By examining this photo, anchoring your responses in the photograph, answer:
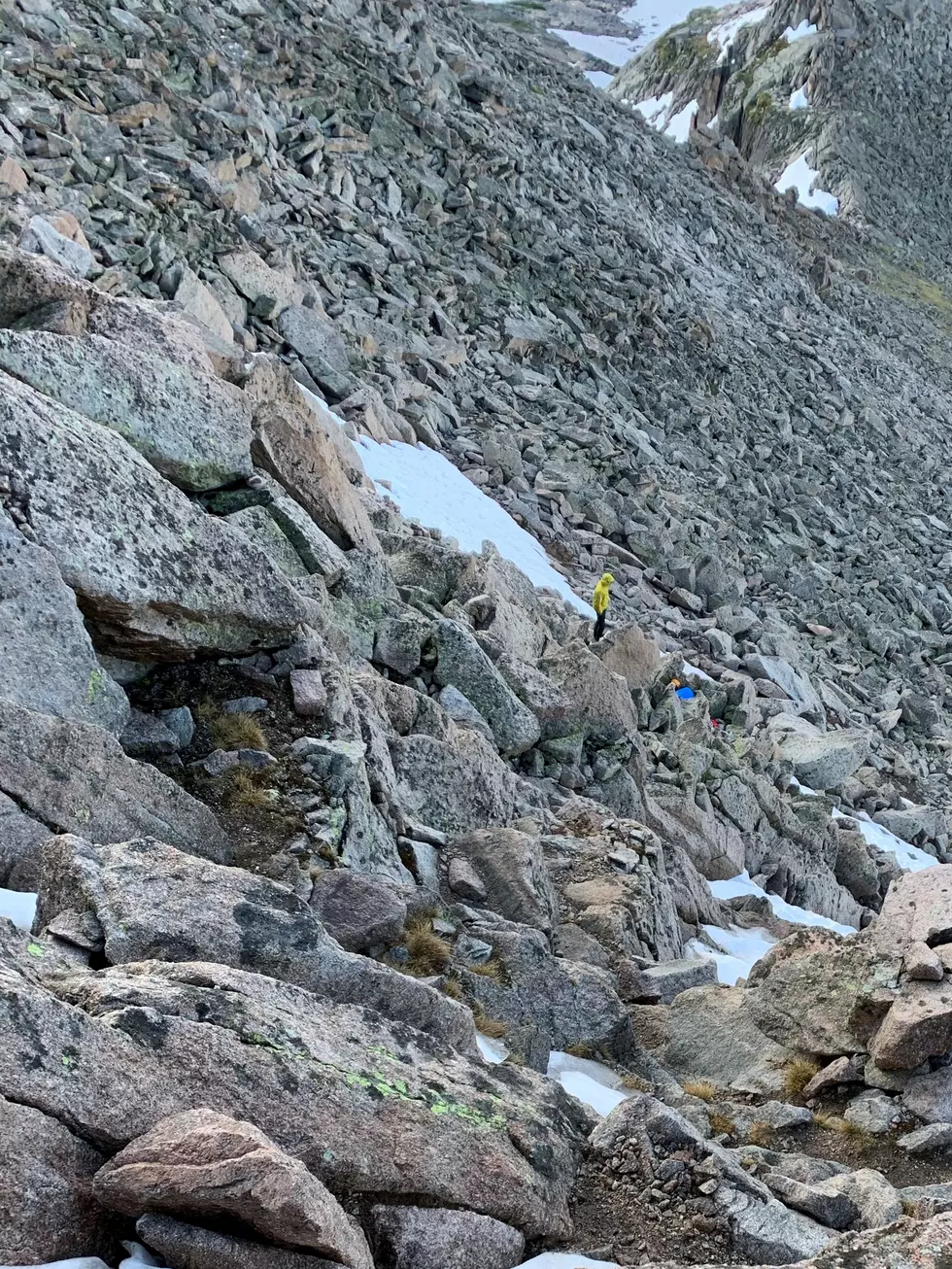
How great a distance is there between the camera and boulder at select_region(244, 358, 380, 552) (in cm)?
1409

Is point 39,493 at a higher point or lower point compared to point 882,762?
higher

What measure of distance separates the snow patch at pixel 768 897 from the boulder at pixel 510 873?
6027 mm

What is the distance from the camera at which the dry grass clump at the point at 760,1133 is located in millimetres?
9703

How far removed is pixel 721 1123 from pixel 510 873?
306cm

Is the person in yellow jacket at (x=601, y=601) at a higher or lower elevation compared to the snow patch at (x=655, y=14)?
lower

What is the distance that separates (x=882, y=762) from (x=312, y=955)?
22.5m

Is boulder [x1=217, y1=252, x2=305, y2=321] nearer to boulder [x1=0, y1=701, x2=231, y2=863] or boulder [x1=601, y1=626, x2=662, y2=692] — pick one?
boulder [x1=601, y1=626, x2=662, y2=692]

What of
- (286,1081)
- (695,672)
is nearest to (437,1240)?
(286,1081)

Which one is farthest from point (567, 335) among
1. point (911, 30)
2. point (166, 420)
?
point (911, 30)

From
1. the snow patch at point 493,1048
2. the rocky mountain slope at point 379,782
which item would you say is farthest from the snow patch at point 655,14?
the snow patch at point 493,1048

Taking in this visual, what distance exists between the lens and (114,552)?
9852 millimetres

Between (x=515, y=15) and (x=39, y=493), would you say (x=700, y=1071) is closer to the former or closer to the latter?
(x=39, y=493)

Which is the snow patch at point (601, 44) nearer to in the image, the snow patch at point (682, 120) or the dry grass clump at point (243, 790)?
the snow patch at point (682, 120)

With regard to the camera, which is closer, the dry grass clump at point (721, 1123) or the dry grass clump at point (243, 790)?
the dry grass clump at point (721, 1123)
